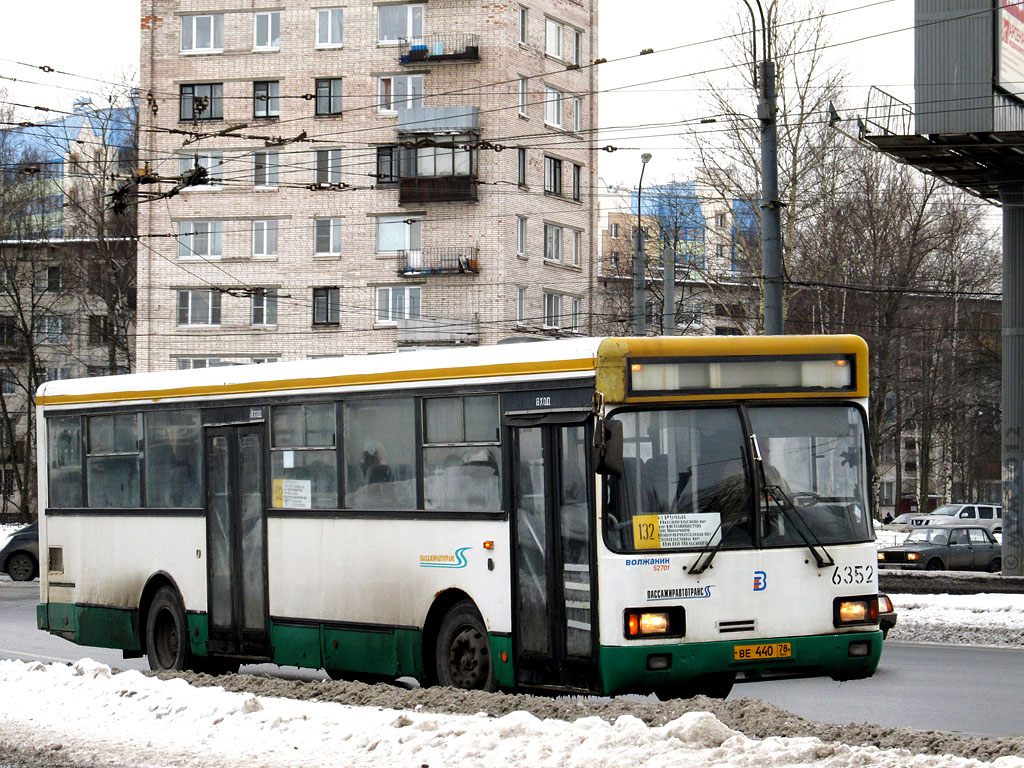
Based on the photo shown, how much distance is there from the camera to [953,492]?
8000 centimetres

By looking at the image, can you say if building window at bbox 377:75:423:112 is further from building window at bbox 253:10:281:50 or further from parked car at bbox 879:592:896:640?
parked car at bbox 879:592:896:640

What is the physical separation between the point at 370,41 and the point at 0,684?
44.5 meters

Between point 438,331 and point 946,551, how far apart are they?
72.0 ft

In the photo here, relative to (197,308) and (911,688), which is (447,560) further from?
(197,308)

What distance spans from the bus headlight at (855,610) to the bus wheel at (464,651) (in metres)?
2.30

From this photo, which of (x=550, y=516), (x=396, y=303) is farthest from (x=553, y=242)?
(x=550, y=516)

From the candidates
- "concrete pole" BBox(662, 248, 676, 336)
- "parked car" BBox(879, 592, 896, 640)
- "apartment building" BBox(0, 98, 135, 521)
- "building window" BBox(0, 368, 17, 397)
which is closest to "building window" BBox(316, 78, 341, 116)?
"apartment building" BBox(0, 98, 135, 521)

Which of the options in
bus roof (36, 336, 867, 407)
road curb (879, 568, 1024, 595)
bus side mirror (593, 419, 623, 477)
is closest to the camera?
bus side mirror (593, 419, 623, 477)

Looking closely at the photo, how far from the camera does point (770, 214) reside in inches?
811

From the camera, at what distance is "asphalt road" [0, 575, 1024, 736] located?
35.4 feet

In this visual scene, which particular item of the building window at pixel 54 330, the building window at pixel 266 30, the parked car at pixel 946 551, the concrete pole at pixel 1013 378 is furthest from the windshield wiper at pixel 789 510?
the building window at pixel 54 330

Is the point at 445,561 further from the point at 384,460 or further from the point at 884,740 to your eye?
the point at 884,740

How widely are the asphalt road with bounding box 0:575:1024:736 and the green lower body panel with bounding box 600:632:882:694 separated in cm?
41

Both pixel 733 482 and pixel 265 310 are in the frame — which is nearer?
pixel 733 482
